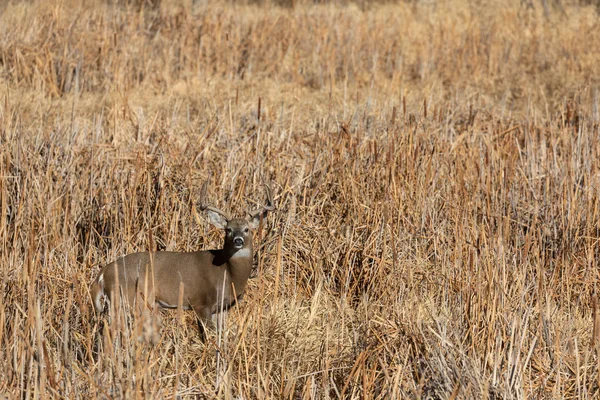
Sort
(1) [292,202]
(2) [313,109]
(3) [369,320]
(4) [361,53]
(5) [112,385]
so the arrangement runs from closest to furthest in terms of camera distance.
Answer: (5) [112,385]
(3) [369,320]
(1) [292,202]
(2) [313,109]
(4) [361,53]

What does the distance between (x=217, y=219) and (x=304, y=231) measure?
0.78m

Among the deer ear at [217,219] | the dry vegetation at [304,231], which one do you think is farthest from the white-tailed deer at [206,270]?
the dry vegetation at [304,231]

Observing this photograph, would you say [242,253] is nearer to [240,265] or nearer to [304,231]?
[240,265]

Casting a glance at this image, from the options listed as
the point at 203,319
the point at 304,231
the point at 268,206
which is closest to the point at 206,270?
the point at 203,319

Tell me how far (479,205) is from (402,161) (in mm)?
638

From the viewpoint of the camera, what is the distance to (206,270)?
5250mm

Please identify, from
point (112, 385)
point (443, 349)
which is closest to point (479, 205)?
point (443, 349)

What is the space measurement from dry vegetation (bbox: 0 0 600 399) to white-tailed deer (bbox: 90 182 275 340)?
157 mm

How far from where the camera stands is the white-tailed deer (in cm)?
497

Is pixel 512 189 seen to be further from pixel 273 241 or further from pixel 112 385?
pixel 112 385

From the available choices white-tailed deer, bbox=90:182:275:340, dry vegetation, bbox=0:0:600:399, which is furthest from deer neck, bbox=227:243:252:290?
dry vegetation, bbox=0:0:600:399

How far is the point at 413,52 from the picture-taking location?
1250 cm

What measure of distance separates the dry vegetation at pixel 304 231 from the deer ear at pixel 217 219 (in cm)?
43

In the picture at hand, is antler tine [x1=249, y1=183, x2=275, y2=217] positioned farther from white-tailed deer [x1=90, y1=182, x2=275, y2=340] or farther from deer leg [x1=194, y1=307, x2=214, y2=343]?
deer leg [x1=194, y1=307, x2=214, y2=343]
